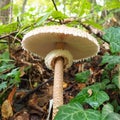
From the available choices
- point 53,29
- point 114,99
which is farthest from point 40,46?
point 114,99

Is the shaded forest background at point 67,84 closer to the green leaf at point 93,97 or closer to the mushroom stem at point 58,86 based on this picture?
the green leaf at point 93,97


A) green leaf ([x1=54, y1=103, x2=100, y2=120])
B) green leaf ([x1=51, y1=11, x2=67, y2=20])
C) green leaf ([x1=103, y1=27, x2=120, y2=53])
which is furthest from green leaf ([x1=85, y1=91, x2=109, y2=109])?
green leaf ([x1=51, y1=11, x2=67, y2=20])

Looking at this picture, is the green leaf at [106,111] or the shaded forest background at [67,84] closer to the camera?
the green leaf at [106,111]

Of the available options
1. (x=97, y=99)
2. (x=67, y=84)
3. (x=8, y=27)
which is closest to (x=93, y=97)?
(x=97, y=99)

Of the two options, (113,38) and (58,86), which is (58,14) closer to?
(113,38)

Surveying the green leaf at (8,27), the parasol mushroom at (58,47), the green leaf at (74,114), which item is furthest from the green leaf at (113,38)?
the green leaf at (8,27)

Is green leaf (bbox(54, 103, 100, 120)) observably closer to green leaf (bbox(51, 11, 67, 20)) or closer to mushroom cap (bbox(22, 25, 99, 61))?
mushroom cap (bbox(22, 25, 99, 61))
